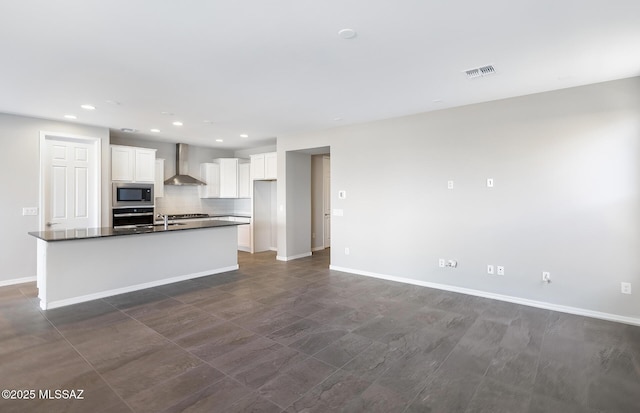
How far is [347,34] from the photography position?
8.29ft

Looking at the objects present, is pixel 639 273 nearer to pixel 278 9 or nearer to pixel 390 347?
pixel 390 347

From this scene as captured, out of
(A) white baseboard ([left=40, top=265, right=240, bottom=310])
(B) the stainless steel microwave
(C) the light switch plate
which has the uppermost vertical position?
(B) the stainless steel microwave

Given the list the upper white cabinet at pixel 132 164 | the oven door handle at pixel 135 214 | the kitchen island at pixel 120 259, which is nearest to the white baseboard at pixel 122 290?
the kitchen island at pixel 120 259

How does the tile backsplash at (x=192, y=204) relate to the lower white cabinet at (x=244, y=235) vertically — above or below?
above

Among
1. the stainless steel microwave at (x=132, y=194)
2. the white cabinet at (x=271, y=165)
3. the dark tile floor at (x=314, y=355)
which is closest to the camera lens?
the dark tile floor at (x=314, y=355)

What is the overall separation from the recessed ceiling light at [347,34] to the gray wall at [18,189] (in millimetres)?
5486

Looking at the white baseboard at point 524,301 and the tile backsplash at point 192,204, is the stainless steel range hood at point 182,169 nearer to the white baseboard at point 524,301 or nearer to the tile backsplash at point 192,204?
the tile backsplash at point 192,204

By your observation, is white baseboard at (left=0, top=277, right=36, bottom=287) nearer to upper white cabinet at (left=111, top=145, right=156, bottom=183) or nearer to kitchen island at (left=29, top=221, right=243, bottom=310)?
kitchen island at (left=29, top=221, right=243, bottom=310)

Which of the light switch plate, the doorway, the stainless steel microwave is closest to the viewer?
the light switch plate

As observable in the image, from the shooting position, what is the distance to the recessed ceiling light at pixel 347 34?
→ 2.48 metres

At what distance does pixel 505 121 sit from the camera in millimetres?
4199

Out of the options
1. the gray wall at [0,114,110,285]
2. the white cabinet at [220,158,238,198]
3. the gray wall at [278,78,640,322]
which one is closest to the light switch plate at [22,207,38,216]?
the gray wall at [0,114,110,285]

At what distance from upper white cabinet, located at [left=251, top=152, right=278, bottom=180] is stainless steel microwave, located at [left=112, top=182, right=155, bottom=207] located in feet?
7.48

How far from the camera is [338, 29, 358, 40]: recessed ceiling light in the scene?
248cm
